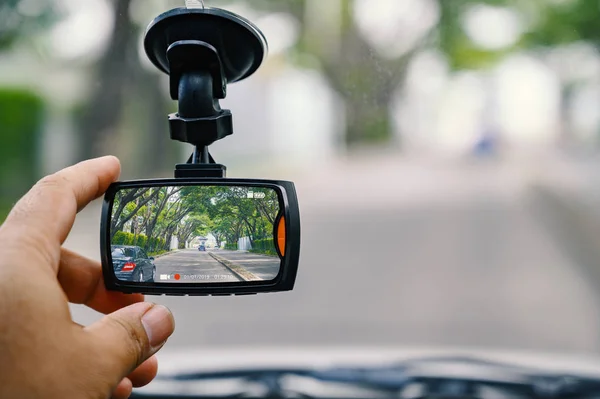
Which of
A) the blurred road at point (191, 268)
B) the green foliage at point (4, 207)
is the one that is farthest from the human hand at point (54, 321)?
the green foliage at point (4, 207)

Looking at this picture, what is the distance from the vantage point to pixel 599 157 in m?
20.7

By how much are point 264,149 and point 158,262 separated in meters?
1.31

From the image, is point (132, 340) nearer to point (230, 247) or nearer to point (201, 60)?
point (230, 247)

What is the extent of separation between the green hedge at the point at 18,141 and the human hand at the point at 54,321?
0.91 metres

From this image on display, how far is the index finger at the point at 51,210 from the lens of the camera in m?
1.45

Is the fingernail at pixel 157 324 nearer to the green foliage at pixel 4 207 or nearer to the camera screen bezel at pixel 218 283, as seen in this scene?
the camera screen bezel at pixel 218 283

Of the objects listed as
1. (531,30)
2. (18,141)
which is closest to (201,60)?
(18,141)

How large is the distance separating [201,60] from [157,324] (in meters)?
0.62

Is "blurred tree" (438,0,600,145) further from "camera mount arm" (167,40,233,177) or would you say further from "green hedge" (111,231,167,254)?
"green hedge" (111,231,167,254)

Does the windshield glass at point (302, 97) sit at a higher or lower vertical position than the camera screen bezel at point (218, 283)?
higher

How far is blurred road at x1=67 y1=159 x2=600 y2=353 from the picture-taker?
5.64 meters

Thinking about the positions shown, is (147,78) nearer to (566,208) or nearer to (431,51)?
(431,51)

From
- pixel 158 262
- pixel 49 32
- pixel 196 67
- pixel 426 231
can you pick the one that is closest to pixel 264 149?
pixel 49 32

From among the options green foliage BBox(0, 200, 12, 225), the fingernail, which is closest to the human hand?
the fingernail
